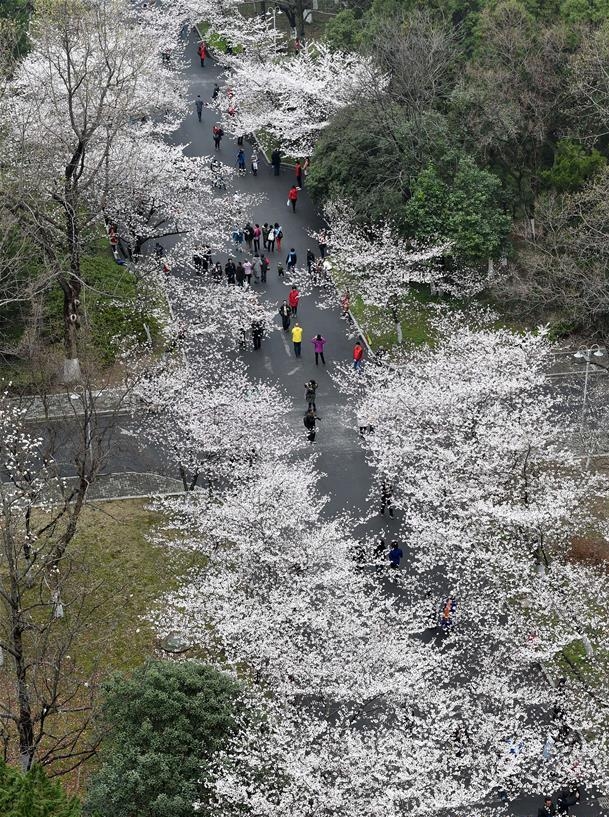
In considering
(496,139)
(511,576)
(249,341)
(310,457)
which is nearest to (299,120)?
(496,139)

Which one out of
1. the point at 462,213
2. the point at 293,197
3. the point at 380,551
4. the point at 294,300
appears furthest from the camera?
the point at 293,197

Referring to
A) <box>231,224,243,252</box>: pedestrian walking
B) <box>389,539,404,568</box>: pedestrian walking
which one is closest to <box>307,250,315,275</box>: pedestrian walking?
<box>231,224,243,252</box>: pedestrian walking

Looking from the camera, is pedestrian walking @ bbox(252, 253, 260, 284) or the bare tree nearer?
the bare tree

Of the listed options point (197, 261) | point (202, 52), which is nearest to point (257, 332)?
point (197, 261)

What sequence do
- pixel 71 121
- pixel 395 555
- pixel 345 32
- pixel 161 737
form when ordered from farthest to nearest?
pixel 345 32 < pixel 71 121 < pixel 395 555 < pixel 161 737

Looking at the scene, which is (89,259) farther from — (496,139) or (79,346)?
(496,139)

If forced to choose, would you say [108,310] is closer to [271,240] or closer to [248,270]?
[248,270]

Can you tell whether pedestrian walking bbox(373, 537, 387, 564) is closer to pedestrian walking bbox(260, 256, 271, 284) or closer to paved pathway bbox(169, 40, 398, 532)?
paved pathway bbox(169, 40, 398, 532)

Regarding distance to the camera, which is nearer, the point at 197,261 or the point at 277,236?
the point at 197,261
